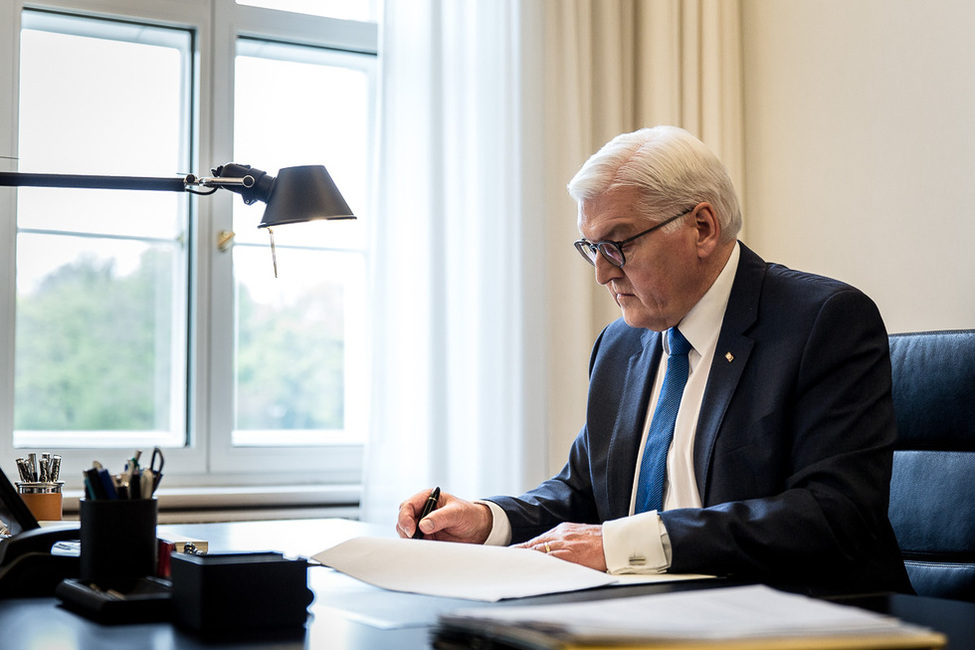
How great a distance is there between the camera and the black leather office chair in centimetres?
165

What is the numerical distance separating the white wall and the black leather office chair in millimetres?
772

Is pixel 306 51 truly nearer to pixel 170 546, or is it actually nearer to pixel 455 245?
pixel 455 245

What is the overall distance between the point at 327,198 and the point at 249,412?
5.05ft

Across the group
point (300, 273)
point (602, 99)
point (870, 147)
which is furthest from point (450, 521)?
point (602, 99)

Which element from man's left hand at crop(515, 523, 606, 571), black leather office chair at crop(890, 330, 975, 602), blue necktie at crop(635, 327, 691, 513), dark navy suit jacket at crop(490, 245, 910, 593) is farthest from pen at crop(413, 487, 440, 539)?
black leather office chair at crop(890, 330, 975, 602)

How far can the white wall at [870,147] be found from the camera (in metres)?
2.47

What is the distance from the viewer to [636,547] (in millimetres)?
1328

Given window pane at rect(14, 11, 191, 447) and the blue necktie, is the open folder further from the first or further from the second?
window pane at rect(14, 11, 191, 447)

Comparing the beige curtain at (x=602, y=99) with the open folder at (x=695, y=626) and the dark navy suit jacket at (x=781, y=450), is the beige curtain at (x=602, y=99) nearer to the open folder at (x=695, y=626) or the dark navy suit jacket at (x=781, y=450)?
the dark navy suit jacket at (x=781, y=450)

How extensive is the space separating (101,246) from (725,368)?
5.92 ft

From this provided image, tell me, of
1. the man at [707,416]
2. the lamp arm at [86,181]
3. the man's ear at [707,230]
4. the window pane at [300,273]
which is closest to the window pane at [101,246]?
the window pane at [300,273]

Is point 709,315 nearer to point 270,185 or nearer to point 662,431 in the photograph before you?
point 662,431

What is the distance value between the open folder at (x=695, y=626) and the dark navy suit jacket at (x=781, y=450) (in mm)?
506

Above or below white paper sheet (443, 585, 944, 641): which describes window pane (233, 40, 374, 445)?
above
